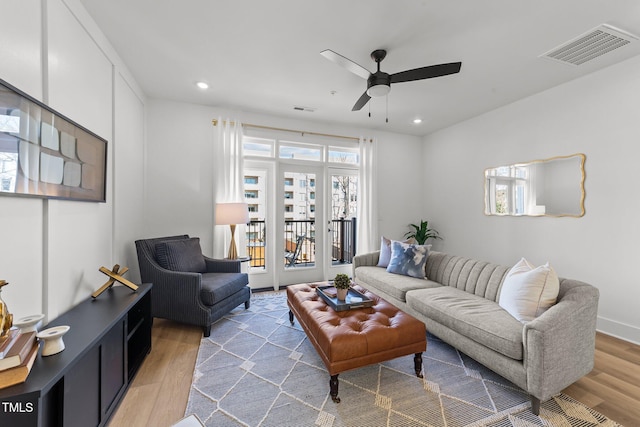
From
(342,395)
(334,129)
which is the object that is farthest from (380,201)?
(342,395)

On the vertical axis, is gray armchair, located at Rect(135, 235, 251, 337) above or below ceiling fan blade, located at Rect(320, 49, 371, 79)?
below

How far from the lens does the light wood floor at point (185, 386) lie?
1626mm

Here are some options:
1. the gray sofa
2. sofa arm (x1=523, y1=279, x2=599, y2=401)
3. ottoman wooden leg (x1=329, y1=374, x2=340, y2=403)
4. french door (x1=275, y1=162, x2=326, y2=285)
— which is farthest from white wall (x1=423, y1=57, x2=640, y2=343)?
ottoman wooden leg (x1=329, y1=374, x2=340, y2=403)

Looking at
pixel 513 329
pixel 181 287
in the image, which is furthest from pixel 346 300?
pixel 181 287

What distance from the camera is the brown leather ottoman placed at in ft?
5.64

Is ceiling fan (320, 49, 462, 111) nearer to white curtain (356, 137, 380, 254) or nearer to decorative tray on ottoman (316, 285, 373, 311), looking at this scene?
decorative tray on ottoman (316, 285, 373, 311)

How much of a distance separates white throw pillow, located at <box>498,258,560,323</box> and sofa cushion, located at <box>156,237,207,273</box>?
10.5 feet

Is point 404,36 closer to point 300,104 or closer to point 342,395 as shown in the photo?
point 300,104

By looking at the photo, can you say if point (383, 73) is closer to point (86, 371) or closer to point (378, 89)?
point (378, 89)

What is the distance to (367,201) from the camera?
4.71m

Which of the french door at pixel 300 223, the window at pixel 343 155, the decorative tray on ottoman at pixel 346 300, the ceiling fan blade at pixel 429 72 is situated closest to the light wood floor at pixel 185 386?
the decorative tray on ottoman at pixel 346 300

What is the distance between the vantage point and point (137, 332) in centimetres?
220

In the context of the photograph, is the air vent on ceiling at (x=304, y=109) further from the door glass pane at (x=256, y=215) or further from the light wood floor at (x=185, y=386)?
the light wood floor at (x=185, y=386)

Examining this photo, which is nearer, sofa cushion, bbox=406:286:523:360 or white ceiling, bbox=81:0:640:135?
sofa cushion, bbox=406:286:523:360
